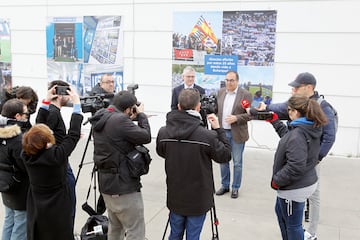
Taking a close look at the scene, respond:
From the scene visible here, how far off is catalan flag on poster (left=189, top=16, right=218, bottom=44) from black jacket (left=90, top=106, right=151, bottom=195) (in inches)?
202

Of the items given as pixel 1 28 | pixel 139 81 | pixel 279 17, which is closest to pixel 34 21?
pixel 1 28

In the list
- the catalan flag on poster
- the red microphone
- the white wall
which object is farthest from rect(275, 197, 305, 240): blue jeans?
the catalan flag on poster

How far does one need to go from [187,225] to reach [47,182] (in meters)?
1.24

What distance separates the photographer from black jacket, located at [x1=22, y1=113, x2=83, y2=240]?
321 centimetres

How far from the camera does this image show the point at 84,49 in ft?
31.2

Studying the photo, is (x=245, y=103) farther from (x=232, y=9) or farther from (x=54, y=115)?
(x=232, y=9)

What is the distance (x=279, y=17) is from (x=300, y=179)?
5.09m

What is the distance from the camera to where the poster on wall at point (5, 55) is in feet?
33.1

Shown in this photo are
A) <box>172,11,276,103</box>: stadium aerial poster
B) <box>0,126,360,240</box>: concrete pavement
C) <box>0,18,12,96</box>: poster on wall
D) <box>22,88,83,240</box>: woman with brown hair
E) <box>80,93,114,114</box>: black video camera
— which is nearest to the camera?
<box>22,88,83,240</box>: woman with brown hair

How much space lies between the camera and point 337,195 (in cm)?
586

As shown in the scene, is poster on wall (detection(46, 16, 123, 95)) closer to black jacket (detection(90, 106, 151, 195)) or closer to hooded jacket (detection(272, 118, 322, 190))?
black jacket (detection(90, 106, 151, 195))

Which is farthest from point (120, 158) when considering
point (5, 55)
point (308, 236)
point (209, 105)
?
point (5, 55)

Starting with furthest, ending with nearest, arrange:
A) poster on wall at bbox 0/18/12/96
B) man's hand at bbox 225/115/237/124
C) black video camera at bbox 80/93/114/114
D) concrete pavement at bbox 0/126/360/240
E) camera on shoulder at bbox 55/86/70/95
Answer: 1. poster on wall at bbox 0/18/12/96
2. man's hand at bbox 225/115/237/124
3. concrete pavement at bbox 0/126/360/240
4. black video camera at bbox 80/93/114/114
5. camera on shoulder at bbox 55/86/70/95

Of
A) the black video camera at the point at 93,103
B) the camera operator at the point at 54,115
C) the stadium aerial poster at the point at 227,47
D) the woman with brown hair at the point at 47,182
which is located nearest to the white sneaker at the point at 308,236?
the woman with brown hair at the point at 47,182
